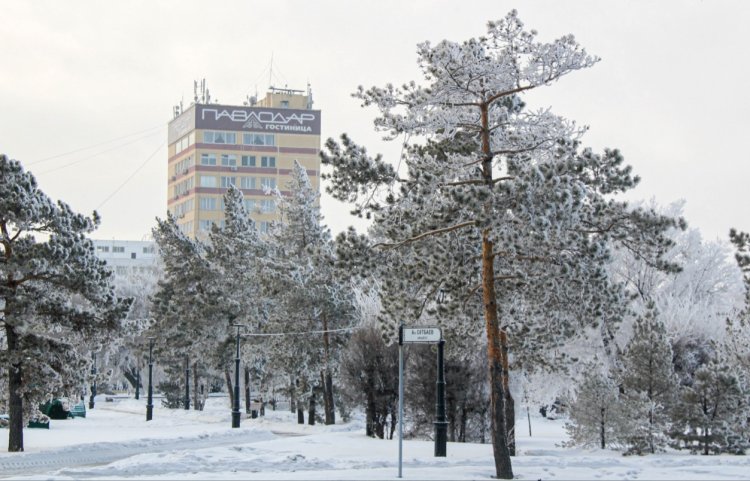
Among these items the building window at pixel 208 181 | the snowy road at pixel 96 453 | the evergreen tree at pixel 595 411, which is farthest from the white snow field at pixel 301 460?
the building window at pixel 208 181

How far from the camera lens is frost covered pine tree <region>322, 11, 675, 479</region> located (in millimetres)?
16234

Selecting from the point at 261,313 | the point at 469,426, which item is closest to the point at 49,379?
the point at 469,426

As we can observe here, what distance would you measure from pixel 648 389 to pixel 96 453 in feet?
52.3

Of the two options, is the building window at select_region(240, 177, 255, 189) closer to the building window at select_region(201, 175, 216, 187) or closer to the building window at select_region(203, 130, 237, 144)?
the building window at select_region(201, 175, 216, 187)

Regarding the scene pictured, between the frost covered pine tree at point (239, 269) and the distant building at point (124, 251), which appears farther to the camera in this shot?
the distant building at point (124, 251)

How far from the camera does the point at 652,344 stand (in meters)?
25.4

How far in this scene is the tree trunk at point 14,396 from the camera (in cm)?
2875

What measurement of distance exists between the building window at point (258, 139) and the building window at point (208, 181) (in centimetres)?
663

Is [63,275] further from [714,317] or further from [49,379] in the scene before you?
[714,317]

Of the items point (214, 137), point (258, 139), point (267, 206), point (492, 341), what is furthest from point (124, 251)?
point (492, 341)

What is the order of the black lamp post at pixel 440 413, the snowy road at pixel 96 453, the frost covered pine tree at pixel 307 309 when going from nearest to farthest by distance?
the black lamp post at pixel 440 413 → the snowy road at pixel 96 453 → the frost covered pine tree at pixel 307 309

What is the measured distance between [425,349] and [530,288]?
1419 centimetres

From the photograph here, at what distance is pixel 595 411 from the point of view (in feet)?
89.0

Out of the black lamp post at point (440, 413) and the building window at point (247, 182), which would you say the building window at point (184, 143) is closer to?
the building window at point (247, 182)
